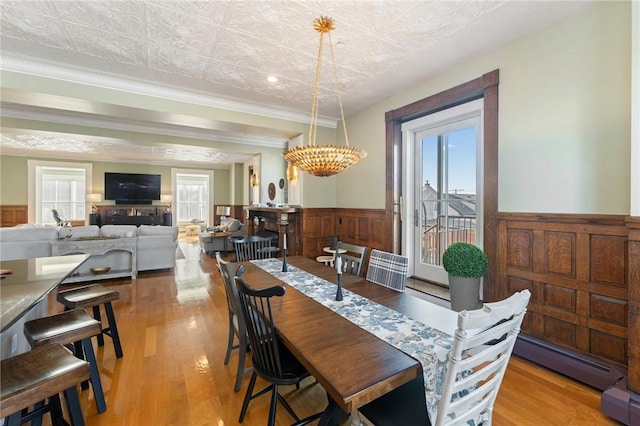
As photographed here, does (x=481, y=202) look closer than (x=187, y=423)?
No

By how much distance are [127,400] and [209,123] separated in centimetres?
352

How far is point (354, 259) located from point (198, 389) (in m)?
1.59

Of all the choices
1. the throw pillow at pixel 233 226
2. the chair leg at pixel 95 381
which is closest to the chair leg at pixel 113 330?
the chair leg at pixel 95 381

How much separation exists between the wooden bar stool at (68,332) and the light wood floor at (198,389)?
0.26 meters

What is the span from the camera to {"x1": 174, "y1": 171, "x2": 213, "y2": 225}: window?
10.6m

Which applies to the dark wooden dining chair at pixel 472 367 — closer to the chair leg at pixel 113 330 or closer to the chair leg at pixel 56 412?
the chair leg at pixel 56 412

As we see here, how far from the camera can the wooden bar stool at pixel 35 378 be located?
0.97m

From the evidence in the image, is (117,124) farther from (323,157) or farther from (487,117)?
(487,117)

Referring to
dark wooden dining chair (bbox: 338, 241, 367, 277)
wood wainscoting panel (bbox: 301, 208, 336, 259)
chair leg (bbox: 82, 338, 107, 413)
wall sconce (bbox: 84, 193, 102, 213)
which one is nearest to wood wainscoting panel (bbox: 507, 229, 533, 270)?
dark wooden dining chair (bbox: 338, 241, 367, 277)

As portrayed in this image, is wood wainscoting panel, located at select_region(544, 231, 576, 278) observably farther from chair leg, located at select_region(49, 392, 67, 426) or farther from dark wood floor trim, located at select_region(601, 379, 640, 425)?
chair leg, located at select_region(49, 392, 67, 426)

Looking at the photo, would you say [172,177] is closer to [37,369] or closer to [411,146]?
[411,146]

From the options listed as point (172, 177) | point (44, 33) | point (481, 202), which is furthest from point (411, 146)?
point (172, 177)

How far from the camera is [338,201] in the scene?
5.07 metres

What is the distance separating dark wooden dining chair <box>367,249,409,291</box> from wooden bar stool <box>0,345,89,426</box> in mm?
1905
